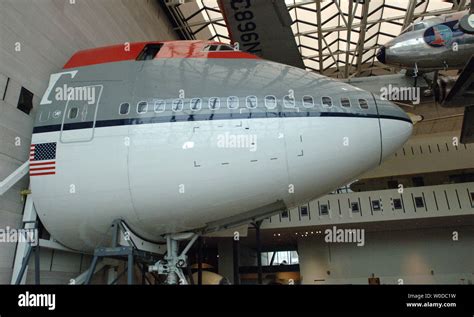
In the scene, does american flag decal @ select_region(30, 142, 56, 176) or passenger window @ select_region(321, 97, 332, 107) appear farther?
american flag decal @ select_region(30, 142, 56, 176)

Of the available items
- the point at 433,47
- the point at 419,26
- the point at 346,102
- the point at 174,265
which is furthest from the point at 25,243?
the point at 419,26

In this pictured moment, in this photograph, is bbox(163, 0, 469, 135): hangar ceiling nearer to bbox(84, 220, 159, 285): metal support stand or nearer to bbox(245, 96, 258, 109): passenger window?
bbox(245, 96, 258, 109): passenger window

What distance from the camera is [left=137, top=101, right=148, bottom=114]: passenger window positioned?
648cm

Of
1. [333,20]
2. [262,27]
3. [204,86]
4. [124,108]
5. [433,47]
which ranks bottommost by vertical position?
[124,108]

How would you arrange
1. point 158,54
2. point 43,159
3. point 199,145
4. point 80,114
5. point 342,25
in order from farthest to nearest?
1. point 342,25
2. point 158,54
3. point 80,114
4. point 43,159
5. point 199,145

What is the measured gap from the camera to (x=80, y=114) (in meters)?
6.93

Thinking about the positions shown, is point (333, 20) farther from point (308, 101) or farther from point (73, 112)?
point (73, 112)

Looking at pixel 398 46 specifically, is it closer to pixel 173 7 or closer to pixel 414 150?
pixel 173 7

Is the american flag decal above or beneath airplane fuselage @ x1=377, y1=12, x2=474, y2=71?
beneath

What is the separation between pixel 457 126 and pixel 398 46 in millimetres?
16197

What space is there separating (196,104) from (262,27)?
33.5 feet

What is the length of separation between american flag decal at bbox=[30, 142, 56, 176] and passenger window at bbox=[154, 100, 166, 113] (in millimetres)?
2122

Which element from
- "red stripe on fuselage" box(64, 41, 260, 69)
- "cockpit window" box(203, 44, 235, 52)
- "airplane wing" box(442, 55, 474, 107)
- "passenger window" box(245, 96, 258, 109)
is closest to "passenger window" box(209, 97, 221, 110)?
"passenger window" box(245, 96, 258, 109)
